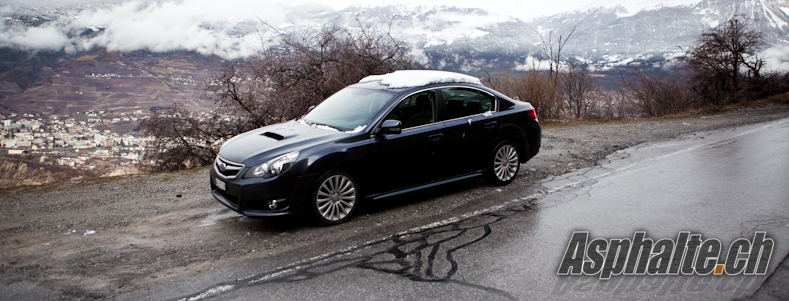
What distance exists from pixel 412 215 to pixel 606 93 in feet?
147

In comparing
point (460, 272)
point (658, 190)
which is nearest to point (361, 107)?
point (460, 272)

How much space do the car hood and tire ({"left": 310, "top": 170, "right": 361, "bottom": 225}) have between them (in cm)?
44

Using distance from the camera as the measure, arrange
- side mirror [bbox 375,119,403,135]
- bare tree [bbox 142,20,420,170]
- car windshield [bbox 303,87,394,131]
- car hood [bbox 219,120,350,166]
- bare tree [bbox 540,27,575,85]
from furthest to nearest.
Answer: bare tree [bbox 540,27,575,85]
bare tree [bbox 142,20,420,170]
car windshield [bbox 303,87,394,131]
side mirror [bbox 375,119,403,135]
car hood [bbox 219,120,350,166]

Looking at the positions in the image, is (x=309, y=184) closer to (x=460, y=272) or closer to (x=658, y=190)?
(x=460, y=272)

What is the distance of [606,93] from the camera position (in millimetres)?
44219

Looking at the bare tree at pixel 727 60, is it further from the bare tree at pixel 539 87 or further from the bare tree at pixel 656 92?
the bare tree at pixel 539 87

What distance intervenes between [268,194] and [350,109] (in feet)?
5.73

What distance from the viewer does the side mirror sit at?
17.0 ft

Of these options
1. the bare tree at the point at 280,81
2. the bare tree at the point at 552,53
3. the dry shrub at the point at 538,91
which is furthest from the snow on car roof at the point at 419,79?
the bare tree at the point at 552,53

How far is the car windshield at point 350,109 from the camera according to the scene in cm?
545

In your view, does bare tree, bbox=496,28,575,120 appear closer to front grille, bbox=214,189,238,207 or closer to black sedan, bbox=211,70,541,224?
black sedan, bbox=211,70,541,224

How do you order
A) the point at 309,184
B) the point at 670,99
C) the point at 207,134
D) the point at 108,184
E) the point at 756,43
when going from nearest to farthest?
the point at 309,184 < the point at 108,184 < the point at 207,134 < the point at 756,43 < the point at 670,99

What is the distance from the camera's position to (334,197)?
497 centimetres

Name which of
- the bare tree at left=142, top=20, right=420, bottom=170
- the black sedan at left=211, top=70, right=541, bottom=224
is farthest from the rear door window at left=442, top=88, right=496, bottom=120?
the bare tree at left=142, top=20, right=420, bottom=170
